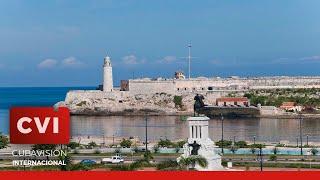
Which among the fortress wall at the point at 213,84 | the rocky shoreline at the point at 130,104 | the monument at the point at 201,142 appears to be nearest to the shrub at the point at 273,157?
the monument at the point at 201,142

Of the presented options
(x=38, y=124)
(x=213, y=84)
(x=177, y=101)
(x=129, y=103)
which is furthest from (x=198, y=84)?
(x=38, y=124)

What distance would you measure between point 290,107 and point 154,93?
33.2ft

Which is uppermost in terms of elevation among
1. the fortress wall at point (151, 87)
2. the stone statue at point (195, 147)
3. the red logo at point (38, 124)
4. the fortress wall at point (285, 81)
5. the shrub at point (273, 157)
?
the fortress wall at point (285, 81)

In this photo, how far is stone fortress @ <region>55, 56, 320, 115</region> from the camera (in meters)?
50.9

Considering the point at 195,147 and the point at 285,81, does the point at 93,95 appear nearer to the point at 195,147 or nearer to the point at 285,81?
the point at 285,81

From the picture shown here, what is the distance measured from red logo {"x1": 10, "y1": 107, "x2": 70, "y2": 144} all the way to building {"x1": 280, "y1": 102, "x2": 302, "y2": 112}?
37.6 m

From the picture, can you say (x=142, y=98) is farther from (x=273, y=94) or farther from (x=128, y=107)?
(x=273, y=94)

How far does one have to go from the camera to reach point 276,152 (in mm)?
21141

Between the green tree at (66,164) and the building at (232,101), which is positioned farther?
the building at (232,101)

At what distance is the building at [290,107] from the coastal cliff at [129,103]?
17.2 ft

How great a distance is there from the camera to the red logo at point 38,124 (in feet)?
33.7

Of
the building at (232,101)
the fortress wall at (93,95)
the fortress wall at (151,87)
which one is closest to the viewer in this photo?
the building at (232,101)

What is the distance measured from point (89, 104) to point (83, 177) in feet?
143

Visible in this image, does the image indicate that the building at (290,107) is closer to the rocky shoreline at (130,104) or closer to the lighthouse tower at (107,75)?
the rocky shoreline at (130,104)
